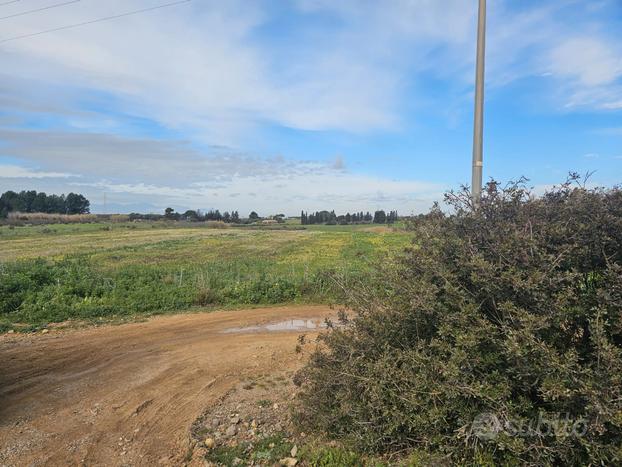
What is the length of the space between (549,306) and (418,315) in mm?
928

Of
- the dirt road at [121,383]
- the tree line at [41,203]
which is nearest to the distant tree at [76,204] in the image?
the tree line at [41,203]

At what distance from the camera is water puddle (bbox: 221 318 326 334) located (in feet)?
29.6

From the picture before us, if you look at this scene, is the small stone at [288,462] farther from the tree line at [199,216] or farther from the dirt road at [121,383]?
the tree line at [199,216]

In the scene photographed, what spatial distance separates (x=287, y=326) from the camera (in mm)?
9422

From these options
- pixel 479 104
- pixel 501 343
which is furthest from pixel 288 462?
pixel 479 104

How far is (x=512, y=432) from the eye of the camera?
9.27 ft

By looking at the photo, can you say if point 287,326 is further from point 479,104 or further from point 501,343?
point 501,343

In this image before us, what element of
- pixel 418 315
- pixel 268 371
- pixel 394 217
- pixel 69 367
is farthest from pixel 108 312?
pixel 418 315

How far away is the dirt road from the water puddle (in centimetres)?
10

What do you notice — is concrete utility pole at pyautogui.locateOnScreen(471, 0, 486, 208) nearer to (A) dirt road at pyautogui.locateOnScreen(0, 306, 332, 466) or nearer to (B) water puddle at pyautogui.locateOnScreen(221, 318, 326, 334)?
(A) dirt road at pyautogui.locateOnScreen(0, 306, 332, 466)

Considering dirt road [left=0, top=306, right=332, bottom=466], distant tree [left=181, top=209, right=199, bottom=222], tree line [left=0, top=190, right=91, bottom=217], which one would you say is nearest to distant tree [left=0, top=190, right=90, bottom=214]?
tree line [left=0, top=190, right=91, bottom=217]

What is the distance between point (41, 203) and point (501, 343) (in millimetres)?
133851

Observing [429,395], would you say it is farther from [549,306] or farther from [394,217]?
[394,217]

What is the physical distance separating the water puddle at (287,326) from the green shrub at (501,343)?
17.6 ft
